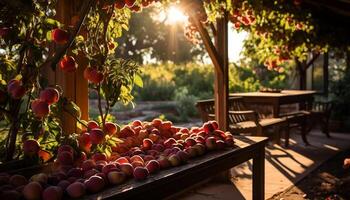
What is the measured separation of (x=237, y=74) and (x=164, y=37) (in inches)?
656

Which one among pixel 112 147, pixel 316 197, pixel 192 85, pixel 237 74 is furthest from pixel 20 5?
pixel 192 85

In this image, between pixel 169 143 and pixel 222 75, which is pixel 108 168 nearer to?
pixel 169 143

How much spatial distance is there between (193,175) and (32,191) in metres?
0.93

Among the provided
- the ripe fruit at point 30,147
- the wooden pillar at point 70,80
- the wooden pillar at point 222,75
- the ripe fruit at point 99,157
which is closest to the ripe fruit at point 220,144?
the ripe fruit at point 99,157

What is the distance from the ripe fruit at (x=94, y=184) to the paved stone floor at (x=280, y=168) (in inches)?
107

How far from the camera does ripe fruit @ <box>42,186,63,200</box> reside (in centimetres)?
171

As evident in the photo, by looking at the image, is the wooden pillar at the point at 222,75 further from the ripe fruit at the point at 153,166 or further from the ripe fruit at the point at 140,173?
the ripe fruit at the point at 140,173

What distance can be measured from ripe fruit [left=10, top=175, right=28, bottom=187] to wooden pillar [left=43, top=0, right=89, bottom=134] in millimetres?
793

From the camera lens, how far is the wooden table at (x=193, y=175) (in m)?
1.93

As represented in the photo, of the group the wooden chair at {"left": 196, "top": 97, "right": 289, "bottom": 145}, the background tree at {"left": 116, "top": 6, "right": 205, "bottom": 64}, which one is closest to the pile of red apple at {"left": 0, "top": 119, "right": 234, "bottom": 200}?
the wooden chair at {"left": 196, "top": 97, "right": 289, "bottom": 145}

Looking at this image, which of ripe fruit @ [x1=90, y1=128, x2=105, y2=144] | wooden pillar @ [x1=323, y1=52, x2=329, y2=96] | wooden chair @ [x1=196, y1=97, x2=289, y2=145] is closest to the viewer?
ripe fruit @ [x1=90, y1=128, x2=105, y2=144]

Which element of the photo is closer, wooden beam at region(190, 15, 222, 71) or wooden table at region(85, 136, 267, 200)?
wooden table at region(85, 136, 267, 200)

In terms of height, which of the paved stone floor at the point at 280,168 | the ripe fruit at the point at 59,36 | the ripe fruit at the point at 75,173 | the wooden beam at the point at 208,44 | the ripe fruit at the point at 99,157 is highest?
the wooden beam at the point at 208,44

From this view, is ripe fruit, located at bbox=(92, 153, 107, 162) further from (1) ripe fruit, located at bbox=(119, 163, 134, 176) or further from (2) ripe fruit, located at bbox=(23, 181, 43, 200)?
(2) ripe fruit, located at bbox=(23, 181, 43, 200)
